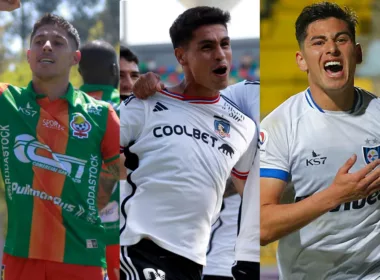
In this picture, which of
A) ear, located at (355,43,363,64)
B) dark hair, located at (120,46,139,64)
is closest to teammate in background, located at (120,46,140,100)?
dark hair, located at (120,46,139,64)

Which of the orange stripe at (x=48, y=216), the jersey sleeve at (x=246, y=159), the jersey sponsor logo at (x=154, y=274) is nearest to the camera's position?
the jersey sponsor logo at (x=154, y=274)

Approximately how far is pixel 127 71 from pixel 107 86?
10.0 inches

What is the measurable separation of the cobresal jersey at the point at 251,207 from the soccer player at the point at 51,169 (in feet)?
2.19

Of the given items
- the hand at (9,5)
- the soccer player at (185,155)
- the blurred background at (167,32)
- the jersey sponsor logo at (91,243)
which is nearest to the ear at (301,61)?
the blurred background at (167,32)

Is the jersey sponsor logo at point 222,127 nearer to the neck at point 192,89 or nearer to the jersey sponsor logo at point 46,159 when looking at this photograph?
the neck at point 192,89

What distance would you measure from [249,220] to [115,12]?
123 centimetres

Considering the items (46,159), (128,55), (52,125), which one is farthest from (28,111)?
(128,55)

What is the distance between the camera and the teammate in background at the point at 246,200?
12.0ft

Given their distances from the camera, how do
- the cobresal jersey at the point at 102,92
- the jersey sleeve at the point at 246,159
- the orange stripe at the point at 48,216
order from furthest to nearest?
1. the cobresal jersey at the point at 102,92
2. the orange stripe at the point at 48,216
3. the jersey sleeve at the point at 246,159

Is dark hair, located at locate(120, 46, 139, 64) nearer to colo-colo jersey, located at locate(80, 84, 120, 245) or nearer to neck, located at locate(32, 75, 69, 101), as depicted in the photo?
colo-colo jersey, located at locate(80, 84, 120, 245)

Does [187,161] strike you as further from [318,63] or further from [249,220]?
[318,63]

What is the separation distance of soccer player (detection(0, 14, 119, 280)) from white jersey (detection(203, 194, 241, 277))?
56 centimetres

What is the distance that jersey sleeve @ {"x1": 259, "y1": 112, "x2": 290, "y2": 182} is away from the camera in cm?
374

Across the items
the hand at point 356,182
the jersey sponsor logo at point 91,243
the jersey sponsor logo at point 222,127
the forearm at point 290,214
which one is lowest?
the jersey sponsor logo at point 91,243
